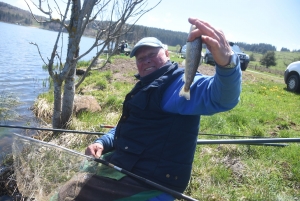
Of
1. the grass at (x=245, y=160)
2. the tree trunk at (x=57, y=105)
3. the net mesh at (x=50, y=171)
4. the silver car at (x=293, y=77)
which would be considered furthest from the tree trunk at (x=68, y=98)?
the silver car at (x=293, y=77)

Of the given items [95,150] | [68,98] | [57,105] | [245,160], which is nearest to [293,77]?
[245,160]

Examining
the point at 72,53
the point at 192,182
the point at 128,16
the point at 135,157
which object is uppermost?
the point at 128,16

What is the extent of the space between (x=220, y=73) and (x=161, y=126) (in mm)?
791

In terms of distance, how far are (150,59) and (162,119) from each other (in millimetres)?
664

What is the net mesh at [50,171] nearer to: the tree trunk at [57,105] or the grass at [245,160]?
the grass at [245,160]

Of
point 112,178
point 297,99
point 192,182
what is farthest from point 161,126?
point 297,99

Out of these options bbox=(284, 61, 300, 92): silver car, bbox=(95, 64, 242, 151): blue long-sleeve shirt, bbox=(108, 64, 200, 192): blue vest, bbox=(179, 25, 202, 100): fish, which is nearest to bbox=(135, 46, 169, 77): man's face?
bbox=(108, 64, 200, 192): blue vest

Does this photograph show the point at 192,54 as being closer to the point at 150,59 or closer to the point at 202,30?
the point at 202,30

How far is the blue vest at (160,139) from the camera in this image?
7.47 ft

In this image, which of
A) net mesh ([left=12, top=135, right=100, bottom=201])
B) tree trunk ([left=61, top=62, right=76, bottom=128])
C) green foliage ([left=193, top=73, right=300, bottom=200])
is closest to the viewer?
net mesh ([left=12, top=135, right=100, bottom=201])

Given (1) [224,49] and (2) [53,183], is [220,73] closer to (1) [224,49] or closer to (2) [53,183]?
(1) [224,49]

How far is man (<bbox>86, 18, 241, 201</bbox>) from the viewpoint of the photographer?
6.72 ft

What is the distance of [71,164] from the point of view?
8.75ft

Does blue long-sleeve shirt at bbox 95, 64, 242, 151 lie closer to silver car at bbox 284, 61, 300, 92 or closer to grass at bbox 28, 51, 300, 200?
grass at bbox 28, 51, 300, 200
